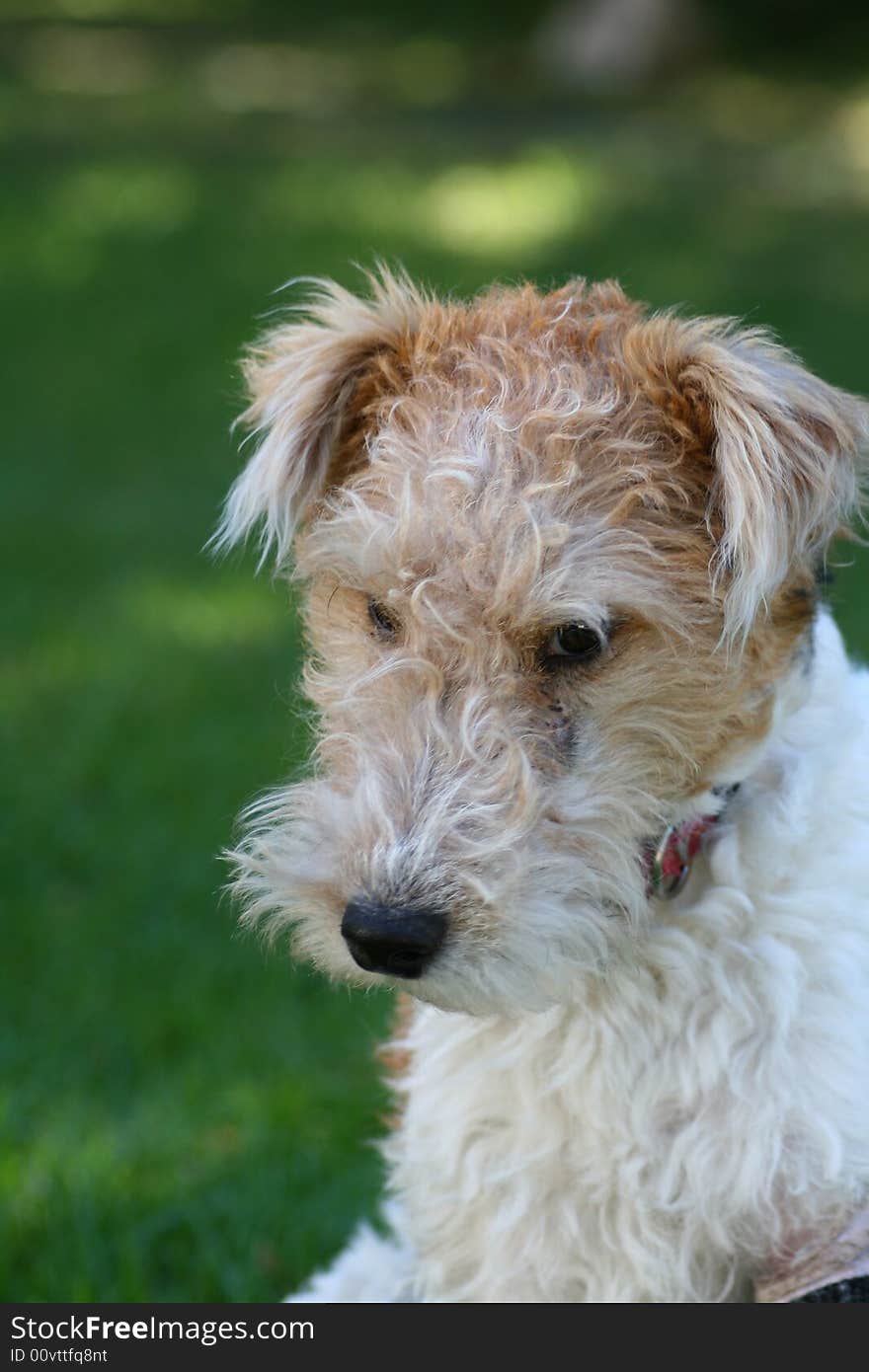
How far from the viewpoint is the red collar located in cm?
298

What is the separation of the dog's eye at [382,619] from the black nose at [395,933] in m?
0.55

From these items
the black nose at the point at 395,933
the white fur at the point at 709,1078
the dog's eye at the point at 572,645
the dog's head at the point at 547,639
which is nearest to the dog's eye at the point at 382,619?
the dog's head at the point at 547,639

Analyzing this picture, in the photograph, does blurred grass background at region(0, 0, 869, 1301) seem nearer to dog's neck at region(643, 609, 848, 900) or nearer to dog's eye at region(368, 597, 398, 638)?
dog's eye at region(368, 597, 398, 638)

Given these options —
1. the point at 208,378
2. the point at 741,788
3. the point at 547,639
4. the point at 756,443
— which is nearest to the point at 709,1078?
the point at 741,788

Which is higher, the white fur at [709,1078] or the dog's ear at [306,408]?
the dog's ear at [306,408]

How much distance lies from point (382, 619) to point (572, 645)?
1.21 feet

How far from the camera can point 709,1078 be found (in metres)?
3.03

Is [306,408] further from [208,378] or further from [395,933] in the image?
[208,378]

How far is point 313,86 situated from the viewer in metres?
19.8

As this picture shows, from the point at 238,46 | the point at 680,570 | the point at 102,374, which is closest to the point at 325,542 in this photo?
the point at 680,570

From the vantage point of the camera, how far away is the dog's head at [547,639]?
8.97 feet

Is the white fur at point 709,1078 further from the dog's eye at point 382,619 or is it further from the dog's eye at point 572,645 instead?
the dog's eye at point 382,619

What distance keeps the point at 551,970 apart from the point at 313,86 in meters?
18.6

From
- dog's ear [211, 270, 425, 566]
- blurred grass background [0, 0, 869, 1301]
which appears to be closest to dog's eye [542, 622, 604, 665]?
dog's ear [211, 270, 425, 566]
